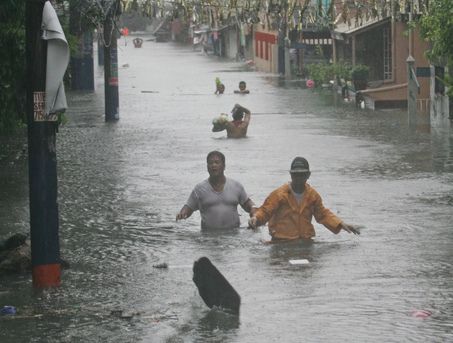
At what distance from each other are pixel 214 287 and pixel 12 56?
6747mm

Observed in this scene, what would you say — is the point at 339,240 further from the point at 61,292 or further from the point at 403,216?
the point at 61,292

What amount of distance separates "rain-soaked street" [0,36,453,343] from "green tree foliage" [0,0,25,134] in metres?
1.58

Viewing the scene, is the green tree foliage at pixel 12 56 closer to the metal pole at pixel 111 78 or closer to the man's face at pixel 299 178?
the man's face at pixel 299 178

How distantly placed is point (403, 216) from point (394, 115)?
1889cm

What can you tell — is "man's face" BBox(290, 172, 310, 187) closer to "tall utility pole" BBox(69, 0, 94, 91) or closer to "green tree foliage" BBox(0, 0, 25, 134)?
"green tree foliage" BBox(0, 0, 25, 134)

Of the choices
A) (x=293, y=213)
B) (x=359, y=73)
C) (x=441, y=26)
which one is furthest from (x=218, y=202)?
(x=359, y=73)

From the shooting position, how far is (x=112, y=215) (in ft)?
56.5

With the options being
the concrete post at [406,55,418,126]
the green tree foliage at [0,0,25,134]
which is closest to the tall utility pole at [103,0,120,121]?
the concrete post at [406,55,418,126]

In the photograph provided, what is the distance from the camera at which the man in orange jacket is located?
43.1ft

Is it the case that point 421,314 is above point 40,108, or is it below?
below

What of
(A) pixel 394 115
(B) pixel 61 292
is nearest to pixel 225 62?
(A) pixel 394 115

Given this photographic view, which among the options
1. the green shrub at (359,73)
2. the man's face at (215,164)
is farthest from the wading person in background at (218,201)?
the green shrub at (359,73)

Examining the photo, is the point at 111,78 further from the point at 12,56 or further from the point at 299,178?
the point at 299,178

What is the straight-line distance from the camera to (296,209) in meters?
13.4
